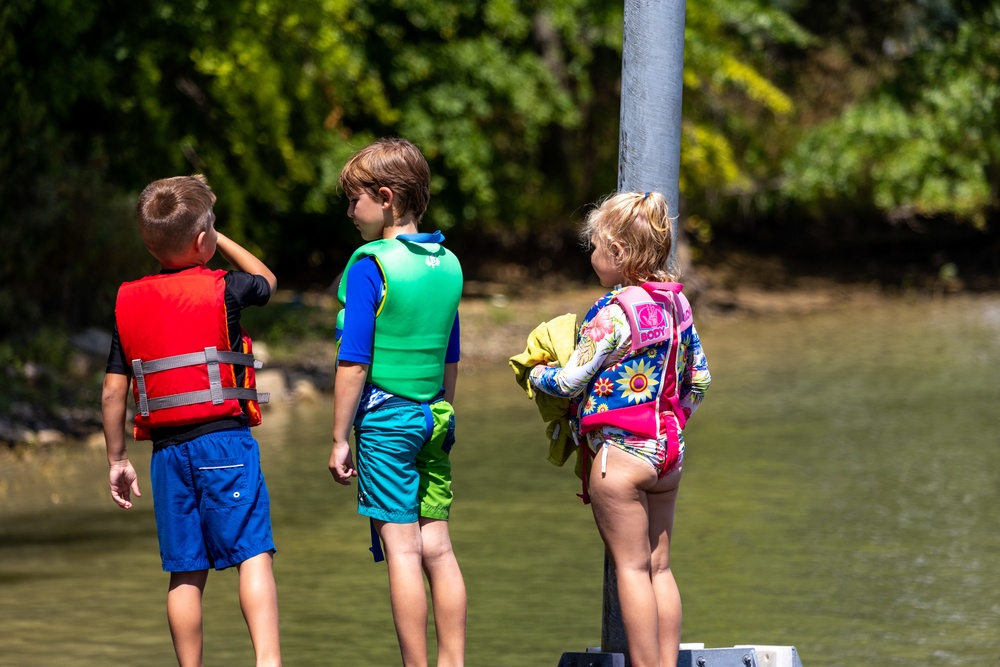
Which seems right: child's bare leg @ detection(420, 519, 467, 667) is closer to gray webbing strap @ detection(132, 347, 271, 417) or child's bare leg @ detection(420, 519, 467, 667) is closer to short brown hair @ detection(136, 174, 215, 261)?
gray webbing strap @ detection(132, 347, 271, 417)

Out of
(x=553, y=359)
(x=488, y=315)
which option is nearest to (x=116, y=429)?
(x=553, y=359)

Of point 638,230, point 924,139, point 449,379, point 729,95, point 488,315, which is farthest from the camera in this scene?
point 729,95

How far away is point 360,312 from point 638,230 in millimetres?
850

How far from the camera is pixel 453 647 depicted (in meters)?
4.32

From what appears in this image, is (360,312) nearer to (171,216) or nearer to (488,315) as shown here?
(171,216)

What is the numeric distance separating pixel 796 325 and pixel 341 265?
8572mm

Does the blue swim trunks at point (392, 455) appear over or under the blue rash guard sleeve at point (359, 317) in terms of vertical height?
under

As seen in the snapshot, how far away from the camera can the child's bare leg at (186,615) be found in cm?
432

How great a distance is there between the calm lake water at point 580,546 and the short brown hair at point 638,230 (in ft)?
6.08

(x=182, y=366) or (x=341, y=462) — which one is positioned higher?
(x=182, y=366)

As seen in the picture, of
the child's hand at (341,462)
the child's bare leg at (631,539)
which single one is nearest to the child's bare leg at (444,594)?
the child's hand at (341,462)

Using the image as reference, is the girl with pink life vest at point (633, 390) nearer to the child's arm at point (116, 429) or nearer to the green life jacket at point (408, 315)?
the green life jacket at point (408, 315)

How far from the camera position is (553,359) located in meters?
4.34

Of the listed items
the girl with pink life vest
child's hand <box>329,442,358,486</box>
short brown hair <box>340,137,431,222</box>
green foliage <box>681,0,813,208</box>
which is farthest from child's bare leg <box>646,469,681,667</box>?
green foliage <box>681,0,813,208</box>
